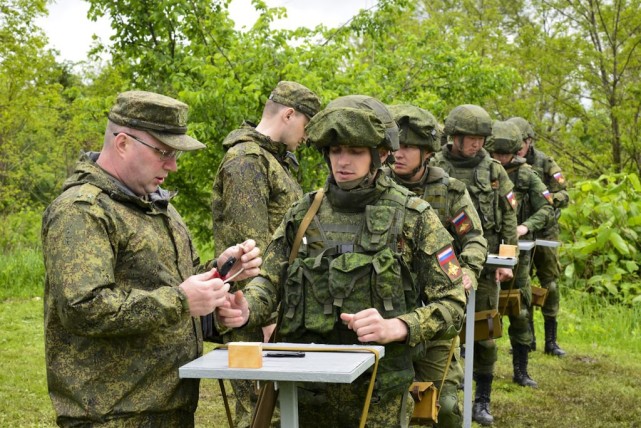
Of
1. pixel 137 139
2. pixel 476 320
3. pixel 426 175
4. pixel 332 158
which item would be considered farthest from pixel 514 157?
pixel 137 139

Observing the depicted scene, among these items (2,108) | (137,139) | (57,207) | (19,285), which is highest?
(2,108)

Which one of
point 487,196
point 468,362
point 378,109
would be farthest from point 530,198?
point 378,109

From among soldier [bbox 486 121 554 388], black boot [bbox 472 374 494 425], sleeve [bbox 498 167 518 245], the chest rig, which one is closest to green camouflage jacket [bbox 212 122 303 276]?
the chest rig

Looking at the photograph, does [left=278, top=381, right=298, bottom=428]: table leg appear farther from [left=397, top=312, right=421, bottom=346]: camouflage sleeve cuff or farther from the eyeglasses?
the eyeglasses

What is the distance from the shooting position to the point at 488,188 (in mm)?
7828

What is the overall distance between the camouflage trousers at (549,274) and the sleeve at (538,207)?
3.28 feet

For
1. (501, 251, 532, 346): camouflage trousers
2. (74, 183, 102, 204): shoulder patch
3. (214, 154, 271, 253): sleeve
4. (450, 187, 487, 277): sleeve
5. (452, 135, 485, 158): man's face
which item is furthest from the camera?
(501, 251, 532, 346): camouflage trousers

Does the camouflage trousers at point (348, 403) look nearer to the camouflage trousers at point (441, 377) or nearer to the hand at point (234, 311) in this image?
the hand at point (234, 311)

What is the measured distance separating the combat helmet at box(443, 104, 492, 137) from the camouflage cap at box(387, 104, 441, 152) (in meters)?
1.37

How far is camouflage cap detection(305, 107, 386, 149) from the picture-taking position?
4125mm

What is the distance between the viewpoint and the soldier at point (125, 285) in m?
3.42

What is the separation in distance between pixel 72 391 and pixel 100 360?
154mm

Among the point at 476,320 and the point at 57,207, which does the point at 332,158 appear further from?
the point at 476,320

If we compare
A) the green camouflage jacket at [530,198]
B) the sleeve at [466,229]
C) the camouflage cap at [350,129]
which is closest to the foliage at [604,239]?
the green camouflage jacket at [530,198]
